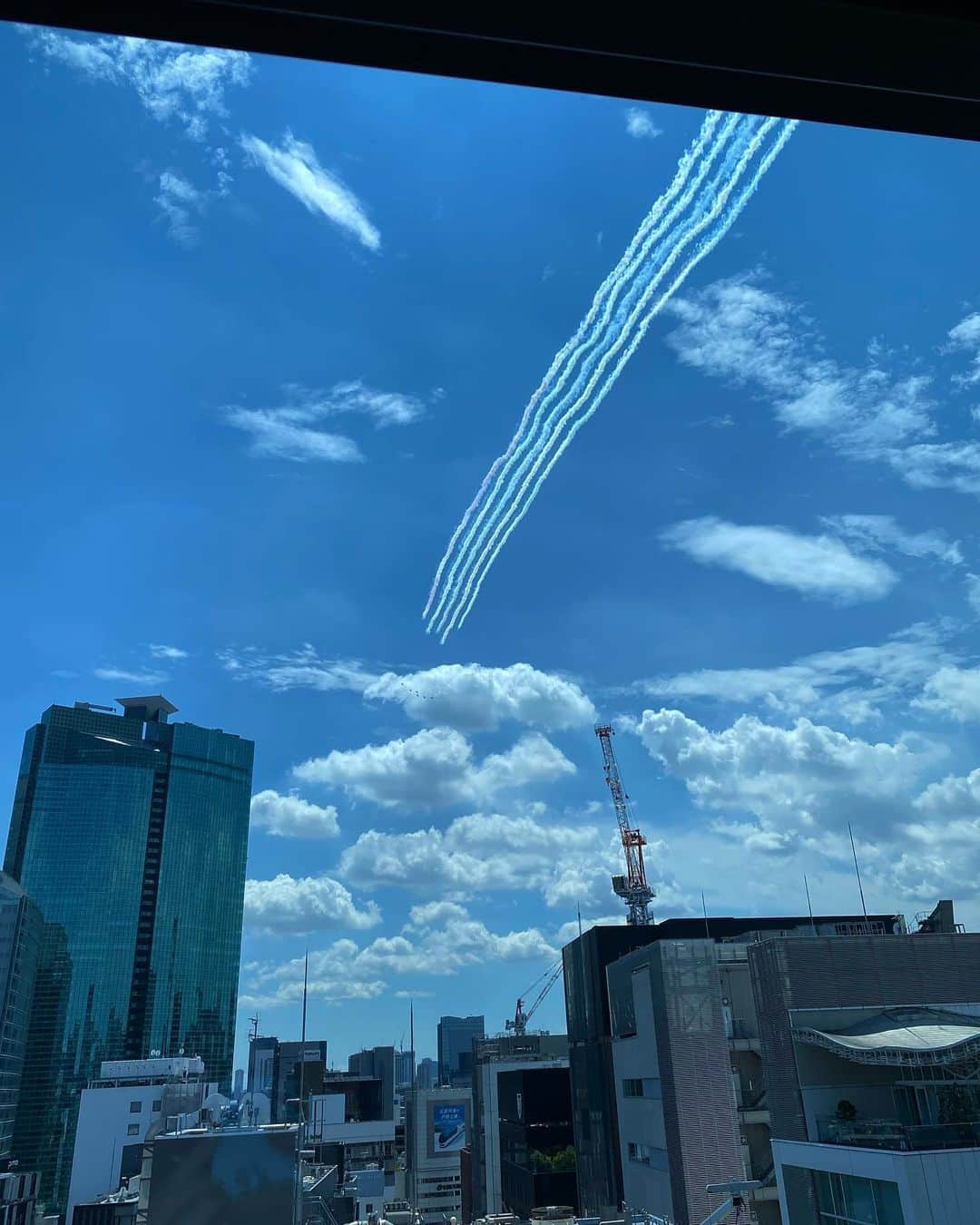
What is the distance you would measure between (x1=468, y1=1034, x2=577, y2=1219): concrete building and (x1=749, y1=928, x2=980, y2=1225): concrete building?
40.3 meters

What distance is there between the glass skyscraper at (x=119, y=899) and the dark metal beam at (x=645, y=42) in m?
129

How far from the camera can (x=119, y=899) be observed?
122 m

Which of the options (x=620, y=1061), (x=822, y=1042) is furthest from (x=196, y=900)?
Result: (x=822, y=1042)

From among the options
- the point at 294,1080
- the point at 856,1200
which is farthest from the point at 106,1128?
the point at 856,1200

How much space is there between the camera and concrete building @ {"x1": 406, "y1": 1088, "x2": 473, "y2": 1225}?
88.2 meters

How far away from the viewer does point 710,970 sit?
1380 inches

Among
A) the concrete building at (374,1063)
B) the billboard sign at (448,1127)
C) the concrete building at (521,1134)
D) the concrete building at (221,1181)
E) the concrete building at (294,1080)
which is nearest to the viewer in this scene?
the concrete building at (221,1181)

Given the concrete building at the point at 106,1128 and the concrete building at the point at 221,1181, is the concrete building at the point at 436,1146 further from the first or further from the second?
the concrete building at the point at 221,1181

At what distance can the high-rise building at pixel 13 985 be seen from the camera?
10200 cm

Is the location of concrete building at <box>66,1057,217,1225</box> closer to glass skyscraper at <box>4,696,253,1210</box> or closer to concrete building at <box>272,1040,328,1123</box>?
concrete building at <box>272,1040,328,1123</box>

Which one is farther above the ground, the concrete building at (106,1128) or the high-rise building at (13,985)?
the high-rise building at (13,985)

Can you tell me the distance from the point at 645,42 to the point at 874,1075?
81.8ft

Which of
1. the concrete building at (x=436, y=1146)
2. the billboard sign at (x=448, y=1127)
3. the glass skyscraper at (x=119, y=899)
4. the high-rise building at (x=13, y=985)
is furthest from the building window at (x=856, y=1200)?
the glass skyscraper at (x=119, y=899)

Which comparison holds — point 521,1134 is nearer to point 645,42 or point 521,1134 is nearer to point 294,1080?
point 294,1080
